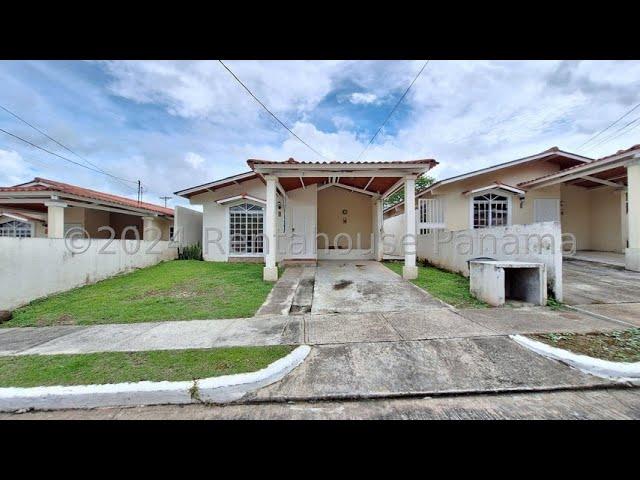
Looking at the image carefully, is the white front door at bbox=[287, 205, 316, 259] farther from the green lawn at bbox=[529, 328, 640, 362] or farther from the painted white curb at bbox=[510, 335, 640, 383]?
the painted white curb at bbox=[510, 335, 640, 383]

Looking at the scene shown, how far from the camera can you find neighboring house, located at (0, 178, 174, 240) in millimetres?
9406

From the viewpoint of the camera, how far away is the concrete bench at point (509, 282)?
17.3 feet

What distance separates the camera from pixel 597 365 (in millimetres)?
2938

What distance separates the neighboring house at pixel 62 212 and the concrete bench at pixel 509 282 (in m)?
13.1

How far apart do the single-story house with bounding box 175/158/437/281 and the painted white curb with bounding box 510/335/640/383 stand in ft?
23.1

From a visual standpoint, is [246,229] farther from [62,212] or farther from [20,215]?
[20,215]

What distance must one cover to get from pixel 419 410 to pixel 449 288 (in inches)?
193

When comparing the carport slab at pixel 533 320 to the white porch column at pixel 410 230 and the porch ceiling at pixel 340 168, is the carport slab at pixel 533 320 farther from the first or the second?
the porch ceiling at pixel 340 168

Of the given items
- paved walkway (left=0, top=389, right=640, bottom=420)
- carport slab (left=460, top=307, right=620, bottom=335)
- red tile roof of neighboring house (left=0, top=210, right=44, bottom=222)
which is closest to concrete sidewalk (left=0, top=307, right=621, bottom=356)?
carport slab (left=460, top=307, right=620, bottom=335)

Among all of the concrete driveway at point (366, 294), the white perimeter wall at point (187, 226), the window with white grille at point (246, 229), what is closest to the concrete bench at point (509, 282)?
the concrete driveway at point (366, 294)

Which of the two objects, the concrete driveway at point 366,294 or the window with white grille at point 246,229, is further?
the window with white grille at point 246,229
